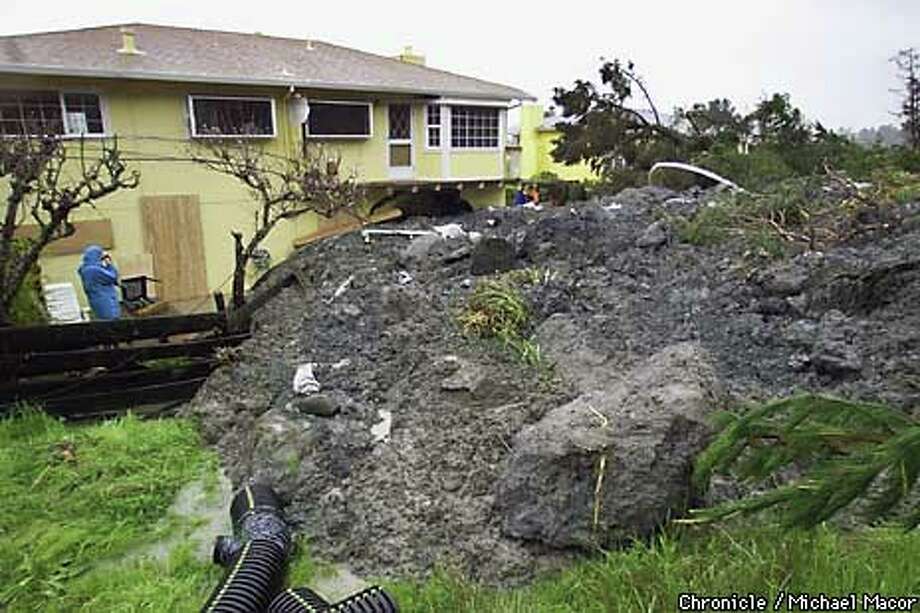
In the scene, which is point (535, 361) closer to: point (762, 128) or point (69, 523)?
point (69, 523)

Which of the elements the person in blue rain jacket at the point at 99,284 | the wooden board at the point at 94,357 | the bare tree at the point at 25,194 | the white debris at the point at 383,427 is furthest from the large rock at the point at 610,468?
the person in blue rain jacket at the point at 99,284

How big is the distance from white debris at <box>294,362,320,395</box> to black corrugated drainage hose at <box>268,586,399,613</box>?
1.97 m

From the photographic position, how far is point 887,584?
6.82 feet

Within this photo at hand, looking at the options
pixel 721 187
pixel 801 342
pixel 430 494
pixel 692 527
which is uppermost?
pixel 721 187

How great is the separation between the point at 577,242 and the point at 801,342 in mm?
3054

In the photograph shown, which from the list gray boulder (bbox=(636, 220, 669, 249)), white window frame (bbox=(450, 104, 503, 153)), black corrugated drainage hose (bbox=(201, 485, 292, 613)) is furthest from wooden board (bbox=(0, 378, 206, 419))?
white window frame (bbox=(450, 104, 503, 153))

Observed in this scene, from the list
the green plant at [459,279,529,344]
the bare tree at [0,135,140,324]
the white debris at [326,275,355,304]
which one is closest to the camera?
the green plant at [459,279,529,344]

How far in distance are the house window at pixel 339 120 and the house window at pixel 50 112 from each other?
3588 millimetres

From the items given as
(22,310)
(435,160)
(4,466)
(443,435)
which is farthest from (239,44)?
(443,435)

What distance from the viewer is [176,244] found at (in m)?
10.5

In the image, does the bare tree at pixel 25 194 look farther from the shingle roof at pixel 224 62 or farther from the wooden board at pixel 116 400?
the shingle roof at pixel 224 62

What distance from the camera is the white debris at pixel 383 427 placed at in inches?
152

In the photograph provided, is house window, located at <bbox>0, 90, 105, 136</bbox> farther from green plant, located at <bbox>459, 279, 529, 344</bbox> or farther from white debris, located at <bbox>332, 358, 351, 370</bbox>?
green plant, located at <bbox>459, 279, 529, 344</bbox>

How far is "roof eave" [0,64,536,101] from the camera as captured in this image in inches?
346
